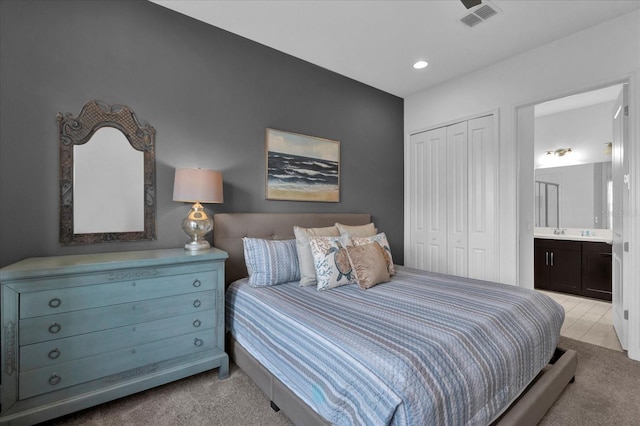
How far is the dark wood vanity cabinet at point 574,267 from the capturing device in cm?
406

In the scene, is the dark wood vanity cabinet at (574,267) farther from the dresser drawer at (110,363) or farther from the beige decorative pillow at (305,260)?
the dresser drawer at (110,363)

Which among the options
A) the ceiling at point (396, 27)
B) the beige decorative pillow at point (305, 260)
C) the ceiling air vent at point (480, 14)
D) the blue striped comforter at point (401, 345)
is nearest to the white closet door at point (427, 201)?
the ceiling at point (396, 27)

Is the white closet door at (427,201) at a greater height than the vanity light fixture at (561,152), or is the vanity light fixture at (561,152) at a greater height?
the vanity light fixture at (561,152)

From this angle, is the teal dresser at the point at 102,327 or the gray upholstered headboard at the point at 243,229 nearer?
the teal dresser at the point at 102,327

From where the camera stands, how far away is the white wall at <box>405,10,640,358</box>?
248 cm

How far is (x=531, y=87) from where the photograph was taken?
10.1 ft

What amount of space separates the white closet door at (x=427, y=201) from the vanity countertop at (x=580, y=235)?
1844 mm

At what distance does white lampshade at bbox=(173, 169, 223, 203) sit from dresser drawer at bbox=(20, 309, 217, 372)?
2.71 feet

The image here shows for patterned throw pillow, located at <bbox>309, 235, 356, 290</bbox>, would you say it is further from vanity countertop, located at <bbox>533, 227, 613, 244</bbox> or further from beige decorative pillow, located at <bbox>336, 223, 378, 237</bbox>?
vanity countertop, located at <bbox>533, 227, 613, 244</bbox>

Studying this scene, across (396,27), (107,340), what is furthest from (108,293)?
(396,27)

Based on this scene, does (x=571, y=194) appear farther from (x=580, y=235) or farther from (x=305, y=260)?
(x=305, y=260)

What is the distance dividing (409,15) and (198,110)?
193cm

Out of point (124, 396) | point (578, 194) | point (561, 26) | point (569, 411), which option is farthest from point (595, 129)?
point (124, 396)

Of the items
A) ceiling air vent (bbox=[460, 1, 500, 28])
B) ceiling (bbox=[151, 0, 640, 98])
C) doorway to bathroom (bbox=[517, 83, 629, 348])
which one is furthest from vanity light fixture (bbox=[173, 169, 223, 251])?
doorway to bathroom (bbox=[517, 83, 629, 348])
